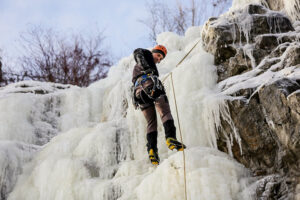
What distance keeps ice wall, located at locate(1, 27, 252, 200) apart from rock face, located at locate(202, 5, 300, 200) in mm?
187

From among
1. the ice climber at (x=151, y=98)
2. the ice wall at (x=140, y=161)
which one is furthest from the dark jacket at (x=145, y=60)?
the ice wall at (x=140, y=161)

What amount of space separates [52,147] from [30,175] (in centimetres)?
56

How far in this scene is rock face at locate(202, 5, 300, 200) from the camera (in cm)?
314

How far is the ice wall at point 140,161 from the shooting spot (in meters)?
3.11

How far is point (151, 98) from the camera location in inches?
147

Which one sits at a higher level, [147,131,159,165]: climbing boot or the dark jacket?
the dark jacket

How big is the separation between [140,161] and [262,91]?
68.5 inches

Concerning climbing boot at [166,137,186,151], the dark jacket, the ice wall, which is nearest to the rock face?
the ice wall

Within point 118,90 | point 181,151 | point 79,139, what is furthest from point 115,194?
point 118,90

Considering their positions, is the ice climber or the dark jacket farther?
the dark jacket

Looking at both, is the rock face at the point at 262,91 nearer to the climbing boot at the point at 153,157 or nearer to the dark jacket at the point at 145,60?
the climbing boot at the point at 153,157

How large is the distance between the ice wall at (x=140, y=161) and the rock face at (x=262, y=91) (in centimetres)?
19

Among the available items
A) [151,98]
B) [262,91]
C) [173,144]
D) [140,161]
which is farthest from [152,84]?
[262,91]

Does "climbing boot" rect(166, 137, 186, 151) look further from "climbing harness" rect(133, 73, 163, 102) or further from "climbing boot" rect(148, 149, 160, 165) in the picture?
"climbing harness" rect(133, 73, 163, 102)
